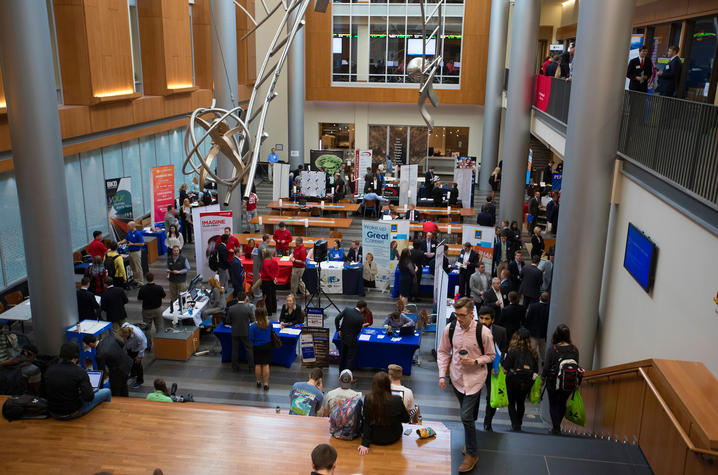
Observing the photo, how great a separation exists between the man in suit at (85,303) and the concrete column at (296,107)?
55.6ft

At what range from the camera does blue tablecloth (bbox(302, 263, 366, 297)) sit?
→ 13.9 m

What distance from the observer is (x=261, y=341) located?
31.4 ft

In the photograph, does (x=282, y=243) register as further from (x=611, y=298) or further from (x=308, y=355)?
(x=611, y=298)

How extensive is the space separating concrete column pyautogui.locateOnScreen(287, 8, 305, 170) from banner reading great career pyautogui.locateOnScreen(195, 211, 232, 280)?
509 inches

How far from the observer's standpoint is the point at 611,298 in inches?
349

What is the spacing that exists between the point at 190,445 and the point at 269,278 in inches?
234

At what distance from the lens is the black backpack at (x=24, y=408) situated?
698 cm

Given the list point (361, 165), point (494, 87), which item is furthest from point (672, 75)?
point (494, 87)

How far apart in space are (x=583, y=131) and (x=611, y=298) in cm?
252

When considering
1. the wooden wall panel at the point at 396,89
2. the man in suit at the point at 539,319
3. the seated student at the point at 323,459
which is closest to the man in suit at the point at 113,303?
the man in suit at the point at 539,319

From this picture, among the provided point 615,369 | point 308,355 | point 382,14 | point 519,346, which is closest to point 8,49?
point 308,355

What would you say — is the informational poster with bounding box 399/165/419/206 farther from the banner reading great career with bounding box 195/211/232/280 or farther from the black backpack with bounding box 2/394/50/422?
the black backpack with bounding box 2/394/50/422

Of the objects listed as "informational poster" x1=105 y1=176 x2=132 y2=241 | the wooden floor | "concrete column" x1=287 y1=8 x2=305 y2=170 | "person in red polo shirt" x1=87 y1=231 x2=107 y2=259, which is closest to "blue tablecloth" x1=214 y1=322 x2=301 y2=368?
the wooden floor

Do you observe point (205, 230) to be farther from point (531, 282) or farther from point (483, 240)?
point (531, 282)
